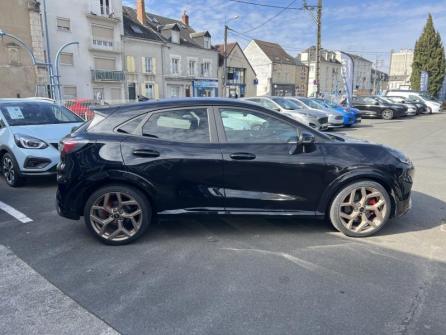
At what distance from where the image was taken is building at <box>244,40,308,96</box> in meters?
51.0

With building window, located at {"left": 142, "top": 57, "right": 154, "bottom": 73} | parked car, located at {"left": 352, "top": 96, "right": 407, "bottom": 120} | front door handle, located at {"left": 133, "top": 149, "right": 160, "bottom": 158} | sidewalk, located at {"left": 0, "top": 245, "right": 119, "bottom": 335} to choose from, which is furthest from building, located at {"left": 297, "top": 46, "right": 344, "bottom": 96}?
sidewalk, located at {"left": 0, "top": 245, "right": 119, "bottom": 335}

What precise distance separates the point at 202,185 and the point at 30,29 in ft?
94.6

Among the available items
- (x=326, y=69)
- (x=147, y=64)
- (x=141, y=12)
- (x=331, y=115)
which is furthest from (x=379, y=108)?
(x=326, y=69)

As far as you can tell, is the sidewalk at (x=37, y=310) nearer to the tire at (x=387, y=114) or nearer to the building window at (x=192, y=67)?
the tire at (x=387, y=114)

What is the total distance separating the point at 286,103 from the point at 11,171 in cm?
1127

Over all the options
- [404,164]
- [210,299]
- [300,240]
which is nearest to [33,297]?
[210,299]

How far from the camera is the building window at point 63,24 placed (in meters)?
27.5

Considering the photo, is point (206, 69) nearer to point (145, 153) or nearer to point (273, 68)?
point (273, 68)

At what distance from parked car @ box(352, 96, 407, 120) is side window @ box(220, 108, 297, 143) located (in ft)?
64.8

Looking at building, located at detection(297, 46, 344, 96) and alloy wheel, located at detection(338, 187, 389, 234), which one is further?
building, located at detection(297, 46, 344, 96)

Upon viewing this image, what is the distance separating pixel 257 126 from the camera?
3.79m

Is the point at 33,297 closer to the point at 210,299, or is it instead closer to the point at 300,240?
the point at 210,299

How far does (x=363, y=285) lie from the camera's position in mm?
2934

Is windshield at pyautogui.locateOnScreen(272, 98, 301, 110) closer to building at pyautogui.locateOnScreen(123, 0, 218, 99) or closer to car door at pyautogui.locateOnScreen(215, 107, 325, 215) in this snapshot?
car door at pyautogui.locateOnScreen(215, 107, 325, 215)
